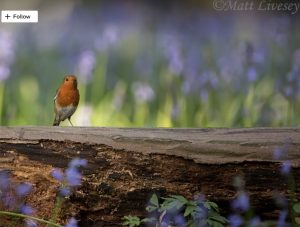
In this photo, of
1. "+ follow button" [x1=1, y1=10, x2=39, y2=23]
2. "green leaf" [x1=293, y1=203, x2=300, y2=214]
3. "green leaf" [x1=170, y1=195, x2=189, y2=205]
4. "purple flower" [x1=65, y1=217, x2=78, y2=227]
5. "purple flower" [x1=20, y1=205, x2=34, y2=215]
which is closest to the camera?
"green leaf" [x1=293, y1=203, x2=300, y2=214]

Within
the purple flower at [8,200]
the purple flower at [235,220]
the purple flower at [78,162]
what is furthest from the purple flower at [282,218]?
the purple flower at [8,200]

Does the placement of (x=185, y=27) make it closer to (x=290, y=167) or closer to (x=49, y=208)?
(x=290, y=167)

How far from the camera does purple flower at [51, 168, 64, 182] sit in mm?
2737

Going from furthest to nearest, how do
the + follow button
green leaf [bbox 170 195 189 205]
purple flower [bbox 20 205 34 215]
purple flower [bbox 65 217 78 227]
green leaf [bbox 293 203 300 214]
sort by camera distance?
1. the + follow button
2. purple flower [bbox 20 205 34 215]
3. purple flower [bbox 65 217 78 227]
4. green leaf [bbox 170 195 189 205]
5. green leaf [bbox 293 203 300 214]

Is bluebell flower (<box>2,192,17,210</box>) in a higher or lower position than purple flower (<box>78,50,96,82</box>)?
lower

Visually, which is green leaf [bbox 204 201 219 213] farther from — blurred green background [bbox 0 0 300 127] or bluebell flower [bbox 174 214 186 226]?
blurred green background [bbox 0 0 300 127]

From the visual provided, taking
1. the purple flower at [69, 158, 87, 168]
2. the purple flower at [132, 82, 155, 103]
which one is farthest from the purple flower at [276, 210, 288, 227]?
the purple flower at [69, 158, 87, 168]

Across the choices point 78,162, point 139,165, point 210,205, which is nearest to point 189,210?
point 210,205

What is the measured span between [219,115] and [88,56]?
0.87m

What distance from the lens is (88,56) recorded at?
295cm

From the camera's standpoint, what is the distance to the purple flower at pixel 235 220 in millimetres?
2658

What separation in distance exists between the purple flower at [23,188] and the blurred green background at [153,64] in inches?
14.8

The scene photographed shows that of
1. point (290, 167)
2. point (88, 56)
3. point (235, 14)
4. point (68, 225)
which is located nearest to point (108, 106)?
point (88, 56)

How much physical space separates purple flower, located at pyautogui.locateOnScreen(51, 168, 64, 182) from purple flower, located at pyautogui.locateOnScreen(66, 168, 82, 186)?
5 centimetres
